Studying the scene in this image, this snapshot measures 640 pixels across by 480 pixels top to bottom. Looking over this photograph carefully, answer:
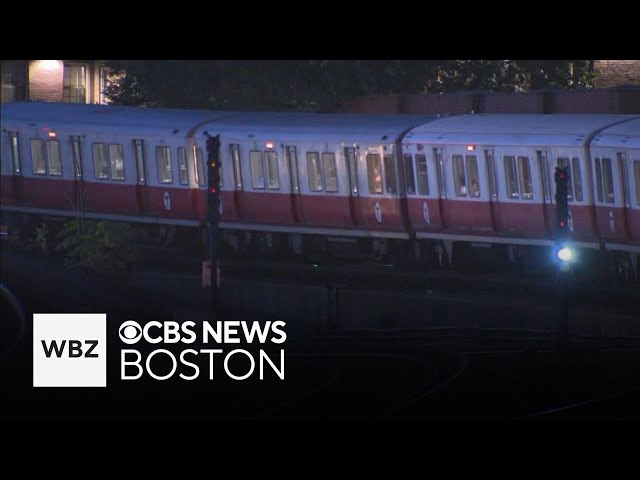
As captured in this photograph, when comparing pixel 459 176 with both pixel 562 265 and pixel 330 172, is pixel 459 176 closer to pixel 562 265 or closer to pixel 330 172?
pixel 330 172

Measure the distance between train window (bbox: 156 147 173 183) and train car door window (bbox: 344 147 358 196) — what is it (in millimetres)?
5783

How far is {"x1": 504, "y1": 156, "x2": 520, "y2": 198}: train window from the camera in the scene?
36.4 m

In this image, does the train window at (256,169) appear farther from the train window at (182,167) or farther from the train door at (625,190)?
the train door at (625,190)

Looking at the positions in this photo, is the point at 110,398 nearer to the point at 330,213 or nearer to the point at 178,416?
the point at 178,416

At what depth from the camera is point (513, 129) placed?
3688 centimetres

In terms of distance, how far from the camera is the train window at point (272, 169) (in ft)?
134

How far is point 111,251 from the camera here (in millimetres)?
42000

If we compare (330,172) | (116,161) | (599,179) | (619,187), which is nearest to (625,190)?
(619,187)

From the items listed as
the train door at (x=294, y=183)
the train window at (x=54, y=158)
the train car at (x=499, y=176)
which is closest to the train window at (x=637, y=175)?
the train car at (x=499, y=176)

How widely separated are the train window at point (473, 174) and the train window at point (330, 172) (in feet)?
12.3

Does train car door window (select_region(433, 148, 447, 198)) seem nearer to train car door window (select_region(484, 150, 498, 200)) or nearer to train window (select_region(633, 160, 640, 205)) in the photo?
train car door window (select_region(484, 150, 498, 200))

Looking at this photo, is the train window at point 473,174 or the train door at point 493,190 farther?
the train window at point 473,174

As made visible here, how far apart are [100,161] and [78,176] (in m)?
0.80

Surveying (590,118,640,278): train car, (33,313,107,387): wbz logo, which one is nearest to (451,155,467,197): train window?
(590,118,640,278): train car
